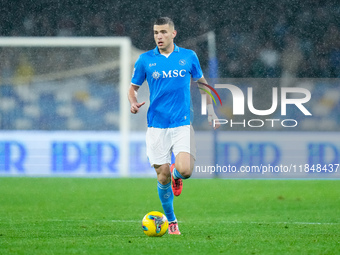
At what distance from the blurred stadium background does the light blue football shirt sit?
7.24 metres

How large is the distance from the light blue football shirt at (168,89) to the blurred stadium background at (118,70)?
7242mm

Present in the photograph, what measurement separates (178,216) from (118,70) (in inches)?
324

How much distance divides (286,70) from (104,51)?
4017 millimetres

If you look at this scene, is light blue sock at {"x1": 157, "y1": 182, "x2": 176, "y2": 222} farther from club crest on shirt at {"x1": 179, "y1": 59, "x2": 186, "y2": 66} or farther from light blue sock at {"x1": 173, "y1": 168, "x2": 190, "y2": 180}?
club crest on shirt at {"x1": 179, "y1": 59, "x2": 186, "y2": 66}

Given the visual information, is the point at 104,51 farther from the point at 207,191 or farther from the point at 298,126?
the point at 207,191

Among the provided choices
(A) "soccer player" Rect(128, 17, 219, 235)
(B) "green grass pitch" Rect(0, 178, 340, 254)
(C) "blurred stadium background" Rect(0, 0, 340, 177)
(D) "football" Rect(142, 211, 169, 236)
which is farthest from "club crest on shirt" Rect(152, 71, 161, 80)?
(C) "blurred stadium background" Rect(0, 0, 340, 177)

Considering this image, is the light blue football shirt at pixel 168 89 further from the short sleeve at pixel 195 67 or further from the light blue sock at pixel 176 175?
the light blue sock at pixel 176 175

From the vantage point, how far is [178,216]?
8.05 metres

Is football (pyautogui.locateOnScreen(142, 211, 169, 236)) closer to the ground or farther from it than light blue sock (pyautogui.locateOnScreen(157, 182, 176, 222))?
closer to the ground

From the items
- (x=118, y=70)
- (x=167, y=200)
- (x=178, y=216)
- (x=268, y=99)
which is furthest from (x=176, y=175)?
(x=118, y=70)

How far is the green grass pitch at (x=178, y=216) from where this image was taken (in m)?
5.24

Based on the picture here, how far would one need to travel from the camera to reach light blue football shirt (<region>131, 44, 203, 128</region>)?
6008mm

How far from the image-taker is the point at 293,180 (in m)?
13.6

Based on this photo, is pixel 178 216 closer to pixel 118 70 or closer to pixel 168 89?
pixel 168 89
